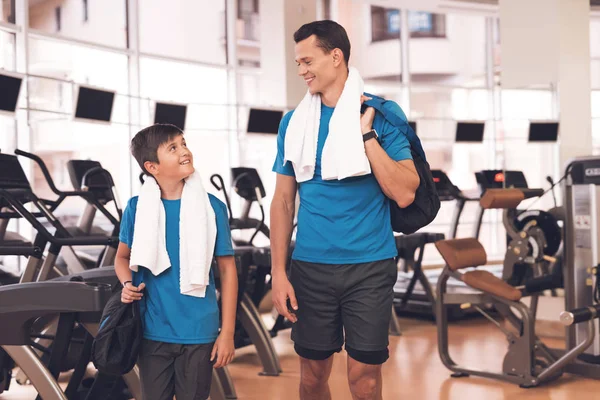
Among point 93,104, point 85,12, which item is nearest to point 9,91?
point 93,104

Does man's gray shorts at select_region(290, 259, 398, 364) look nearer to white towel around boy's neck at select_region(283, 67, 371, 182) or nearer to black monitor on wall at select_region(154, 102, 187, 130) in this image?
white towel around boy's neck at select_region(283, 67, 371, 182)

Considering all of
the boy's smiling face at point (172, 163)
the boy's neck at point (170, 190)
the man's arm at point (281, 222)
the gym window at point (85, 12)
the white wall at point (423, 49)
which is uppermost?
the white wall at point (423, 49)

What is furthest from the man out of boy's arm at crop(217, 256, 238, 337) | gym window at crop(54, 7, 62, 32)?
gym window at crop(54, 7, 62, 32)

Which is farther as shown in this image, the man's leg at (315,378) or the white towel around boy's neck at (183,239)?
the man's leg at (315,378)

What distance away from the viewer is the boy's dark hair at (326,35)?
2.21m

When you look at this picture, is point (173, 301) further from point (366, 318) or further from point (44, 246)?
point (44, 246)

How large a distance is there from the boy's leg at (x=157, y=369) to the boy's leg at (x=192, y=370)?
24 millimetres

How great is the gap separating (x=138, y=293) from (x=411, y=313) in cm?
512

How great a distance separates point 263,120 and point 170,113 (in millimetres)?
909

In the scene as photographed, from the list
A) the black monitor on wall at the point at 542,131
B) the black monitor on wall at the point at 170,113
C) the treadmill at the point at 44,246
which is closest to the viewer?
the treadmill at the point at 44,246

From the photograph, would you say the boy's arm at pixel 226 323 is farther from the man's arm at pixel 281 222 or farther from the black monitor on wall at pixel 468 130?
the black monitor on wall at pixel 468 130

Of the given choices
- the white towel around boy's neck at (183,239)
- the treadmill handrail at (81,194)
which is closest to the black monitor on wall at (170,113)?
the treadmill handrail at (81,194)

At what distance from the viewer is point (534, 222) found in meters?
4.58

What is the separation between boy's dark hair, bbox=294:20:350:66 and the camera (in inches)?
87.1
